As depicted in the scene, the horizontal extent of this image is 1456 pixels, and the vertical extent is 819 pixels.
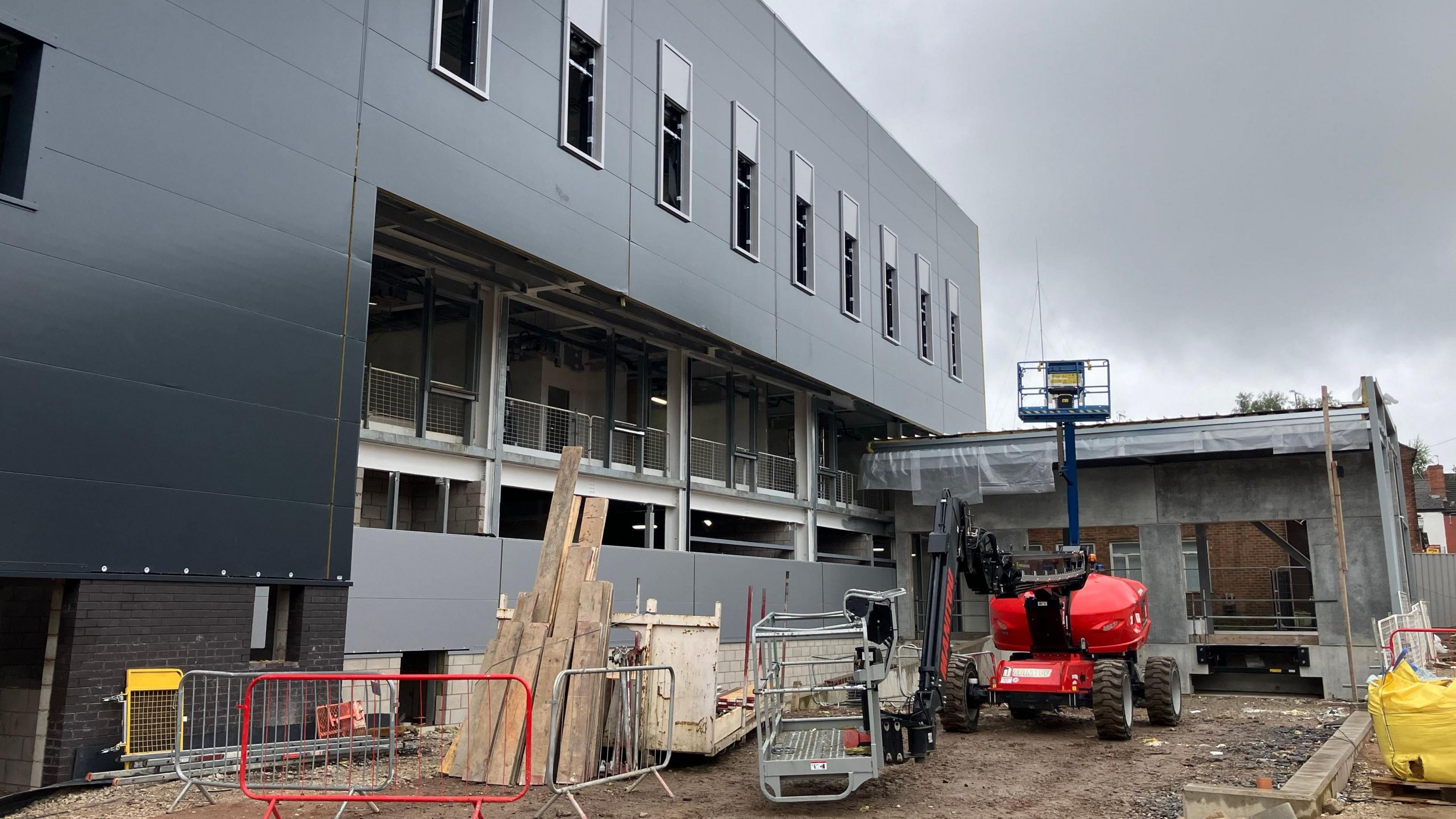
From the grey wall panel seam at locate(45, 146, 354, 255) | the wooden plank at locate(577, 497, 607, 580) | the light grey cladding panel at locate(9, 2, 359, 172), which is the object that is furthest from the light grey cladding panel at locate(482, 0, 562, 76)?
the wooden plank at locate(577, 497, 607, 580)

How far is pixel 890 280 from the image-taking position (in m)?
29.8

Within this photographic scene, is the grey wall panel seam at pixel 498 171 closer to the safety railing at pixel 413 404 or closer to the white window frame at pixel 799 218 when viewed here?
the safety railing at pixel 413 404

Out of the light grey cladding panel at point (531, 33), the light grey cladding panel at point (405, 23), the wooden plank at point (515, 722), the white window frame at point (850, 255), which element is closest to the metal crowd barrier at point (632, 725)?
the wooden plank at point (515, 722)

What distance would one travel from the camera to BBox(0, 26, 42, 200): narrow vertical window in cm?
986

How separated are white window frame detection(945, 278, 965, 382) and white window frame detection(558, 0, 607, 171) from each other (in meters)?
18.6

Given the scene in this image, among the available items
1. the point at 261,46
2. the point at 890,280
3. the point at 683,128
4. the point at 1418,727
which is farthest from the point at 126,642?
the point at 890,280

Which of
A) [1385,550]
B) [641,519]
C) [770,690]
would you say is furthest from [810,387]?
[770,690]

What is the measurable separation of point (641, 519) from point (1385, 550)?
17.0m

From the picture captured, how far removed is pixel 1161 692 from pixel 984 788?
5.46 m

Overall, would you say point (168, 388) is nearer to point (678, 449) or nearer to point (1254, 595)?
point (678, 449)

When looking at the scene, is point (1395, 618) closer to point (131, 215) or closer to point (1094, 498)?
point (1094, 498)

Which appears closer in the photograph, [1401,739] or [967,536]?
[1401,739]

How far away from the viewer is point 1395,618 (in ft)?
56.7

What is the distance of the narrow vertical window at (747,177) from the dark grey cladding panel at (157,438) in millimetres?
11614
